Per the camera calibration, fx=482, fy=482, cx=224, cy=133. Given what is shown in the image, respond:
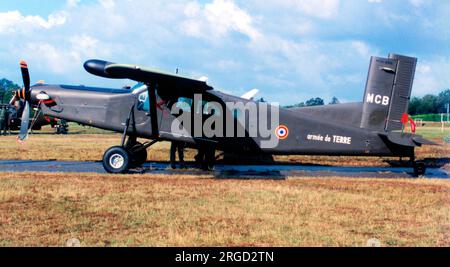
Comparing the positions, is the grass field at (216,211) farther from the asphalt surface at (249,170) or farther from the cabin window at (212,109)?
the cabin window at (212,109)

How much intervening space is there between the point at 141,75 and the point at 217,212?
5529 millimetres

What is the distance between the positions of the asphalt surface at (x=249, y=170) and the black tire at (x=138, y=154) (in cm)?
27

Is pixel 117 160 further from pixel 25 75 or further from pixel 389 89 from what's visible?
pixel 389 89

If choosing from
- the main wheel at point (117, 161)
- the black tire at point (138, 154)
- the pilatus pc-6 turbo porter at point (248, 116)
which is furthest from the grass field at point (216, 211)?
the black tire at point (138, 154)

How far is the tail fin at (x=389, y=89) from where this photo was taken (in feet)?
45.6

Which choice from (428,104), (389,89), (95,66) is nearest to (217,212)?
(95,66)

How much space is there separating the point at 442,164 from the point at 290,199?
36.1ft

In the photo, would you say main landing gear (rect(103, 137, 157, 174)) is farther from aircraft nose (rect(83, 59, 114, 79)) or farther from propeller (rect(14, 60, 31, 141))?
propeller (rect(14, 60, 31, 141))

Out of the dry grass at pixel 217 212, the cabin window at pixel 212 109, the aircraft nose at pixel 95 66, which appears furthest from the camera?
the cabin window at pixel 212 109

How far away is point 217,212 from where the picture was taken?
7945 millimetres

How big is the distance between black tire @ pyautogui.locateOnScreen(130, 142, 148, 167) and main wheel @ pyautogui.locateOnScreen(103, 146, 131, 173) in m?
0.59

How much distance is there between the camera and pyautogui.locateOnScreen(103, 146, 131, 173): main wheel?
13.3 metres
